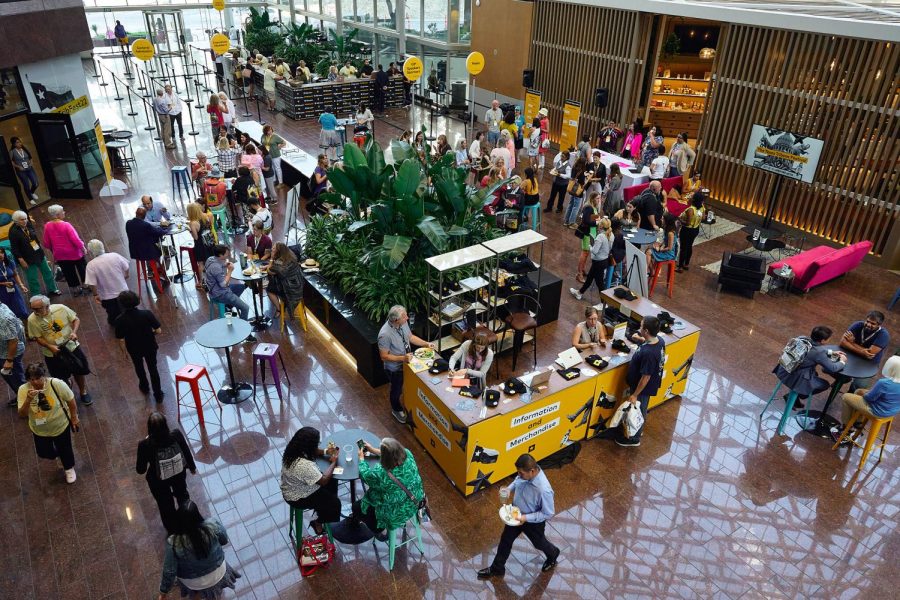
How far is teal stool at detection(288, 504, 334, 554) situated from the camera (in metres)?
5.81

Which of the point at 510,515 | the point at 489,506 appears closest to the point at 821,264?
the point at 489,506

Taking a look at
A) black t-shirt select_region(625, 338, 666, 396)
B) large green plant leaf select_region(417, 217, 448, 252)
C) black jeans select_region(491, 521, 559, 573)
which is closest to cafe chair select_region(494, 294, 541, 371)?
large green plant leaf select_region(417, 217, 448, 252)

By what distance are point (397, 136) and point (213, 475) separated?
1524 centimetres

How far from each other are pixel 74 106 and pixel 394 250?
1121cm

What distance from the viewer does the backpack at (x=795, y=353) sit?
24.6 ft

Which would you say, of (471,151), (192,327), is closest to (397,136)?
(471,151)

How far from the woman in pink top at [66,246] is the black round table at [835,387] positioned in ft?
37.0

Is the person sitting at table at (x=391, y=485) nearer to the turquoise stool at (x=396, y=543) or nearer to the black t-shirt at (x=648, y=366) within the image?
the turquoise stool at (x=396, y=543)

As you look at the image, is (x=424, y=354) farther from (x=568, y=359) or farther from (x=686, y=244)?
(x=686, y=244)

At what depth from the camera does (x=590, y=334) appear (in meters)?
7.91

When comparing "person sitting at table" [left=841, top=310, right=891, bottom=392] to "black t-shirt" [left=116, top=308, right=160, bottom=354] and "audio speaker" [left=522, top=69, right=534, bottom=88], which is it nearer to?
"black t-shirt" [left=116, top=308, right=160, bottom=354]

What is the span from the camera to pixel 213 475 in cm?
715

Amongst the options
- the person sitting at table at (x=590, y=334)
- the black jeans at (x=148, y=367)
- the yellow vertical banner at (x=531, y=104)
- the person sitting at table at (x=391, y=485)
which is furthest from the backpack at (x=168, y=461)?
the yellow vertical banner at (x=531, y=104)

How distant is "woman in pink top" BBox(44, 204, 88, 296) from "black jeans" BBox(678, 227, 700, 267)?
35.4 ft
